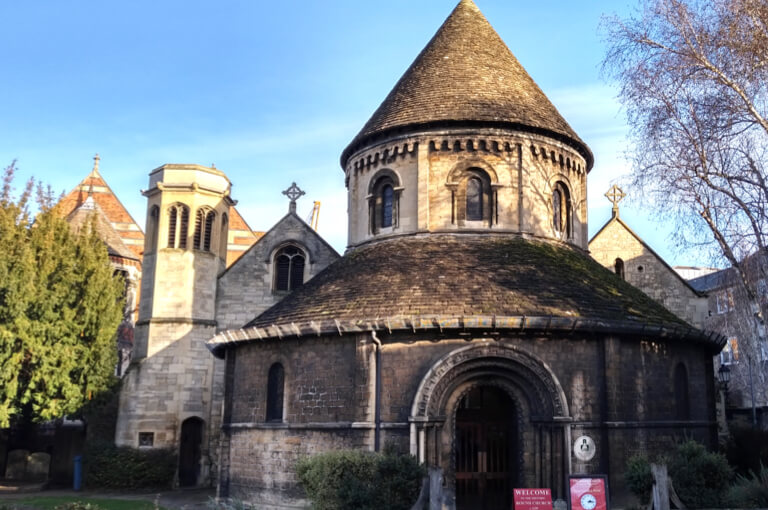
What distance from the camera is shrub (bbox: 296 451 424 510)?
40.8 ft

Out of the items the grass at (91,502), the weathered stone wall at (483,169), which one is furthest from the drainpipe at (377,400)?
the grass at (91,502)

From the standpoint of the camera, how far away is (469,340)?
1568cm

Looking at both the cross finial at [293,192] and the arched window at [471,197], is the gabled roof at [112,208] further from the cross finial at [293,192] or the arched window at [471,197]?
the arched window at [471,197]

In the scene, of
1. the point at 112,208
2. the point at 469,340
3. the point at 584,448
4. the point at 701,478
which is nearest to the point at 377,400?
the point at 469,340

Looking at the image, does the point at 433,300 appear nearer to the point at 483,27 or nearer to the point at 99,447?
the point at 483,27

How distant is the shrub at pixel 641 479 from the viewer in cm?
1303

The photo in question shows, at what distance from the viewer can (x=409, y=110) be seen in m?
21.1

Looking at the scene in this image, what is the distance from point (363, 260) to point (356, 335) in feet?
12.3

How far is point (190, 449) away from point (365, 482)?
46.3 ft

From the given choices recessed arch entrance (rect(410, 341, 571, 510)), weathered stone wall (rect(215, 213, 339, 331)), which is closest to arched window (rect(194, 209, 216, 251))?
weathered stone wall (rect(215, 213, 339, 331))

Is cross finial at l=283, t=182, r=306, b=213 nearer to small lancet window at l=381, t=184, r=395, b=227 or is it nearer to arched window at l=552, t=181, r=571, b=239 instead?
small lancet window at l=381, t=184, r=395, b=227

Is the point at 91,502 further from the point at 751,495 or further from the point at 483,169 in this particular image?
the point at 751,495

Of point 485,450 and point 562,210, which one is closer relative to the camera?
point 485,450

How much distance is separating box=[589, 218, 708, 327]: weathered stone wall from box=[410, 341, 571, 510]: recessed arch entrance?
40.2 ft
